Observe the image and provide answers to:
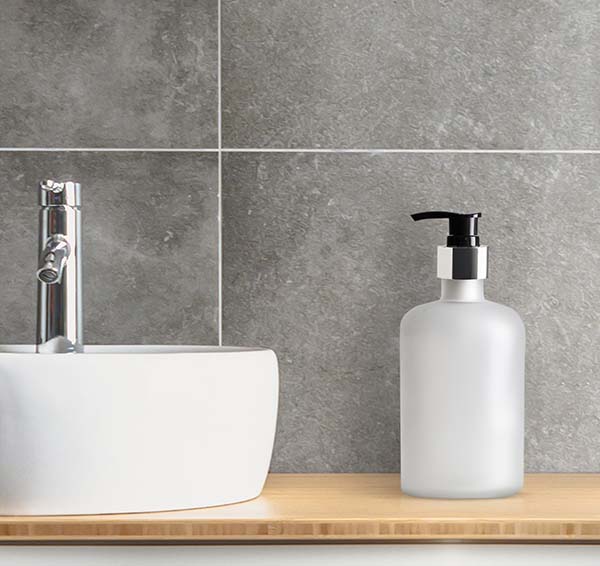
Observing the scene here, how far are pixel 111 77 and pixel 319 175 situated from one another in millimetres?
256

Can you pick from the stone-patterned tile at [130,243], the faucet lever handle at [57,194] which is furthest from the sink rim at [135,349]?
the faucet lever handle at [57,194]

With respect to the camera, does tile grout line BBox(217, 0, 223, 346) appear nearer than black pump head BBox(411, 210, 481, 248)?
No

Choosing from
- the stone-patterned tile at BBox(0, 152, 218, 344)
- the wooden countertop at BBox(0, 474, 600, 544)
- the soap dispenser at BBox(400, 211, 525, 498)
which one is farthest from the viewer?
the stone-patterned tile at BBox(0, 152, 218, 344)

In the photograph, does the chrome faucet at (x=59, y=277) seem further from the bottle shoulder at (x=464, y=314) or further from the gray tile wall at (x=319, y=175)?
the bottle shoulder at (x=464, y=314)

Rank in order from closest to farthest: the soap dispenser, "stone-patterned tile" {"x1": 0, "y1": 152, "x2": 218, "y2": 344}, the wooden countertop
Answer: the wooden countertop, the soap dispenser, "stone-patterned tile" {"x1": 0, "y1": 152, "x2": 218, "y2": 344}

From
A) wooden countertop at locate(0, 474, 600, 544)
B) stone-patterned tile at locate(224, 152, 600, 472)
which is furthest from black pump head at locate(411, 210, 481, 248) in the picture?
wooden countertop at locate(0, 474, 600, 544)

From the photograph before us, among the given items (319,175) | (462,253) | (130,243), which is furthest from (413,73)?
(130,243)

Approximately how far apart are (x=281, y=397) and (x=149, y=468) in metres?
0.29

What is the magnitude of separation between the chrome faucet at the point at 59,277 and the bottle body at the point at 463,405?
0.33m

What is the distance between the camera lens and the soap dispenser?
911 millimetres

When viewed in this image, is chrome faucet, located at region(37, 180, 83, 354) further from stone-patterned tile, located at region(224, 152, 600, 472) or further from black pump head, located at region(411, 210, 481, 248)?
black pump head, located at region(411, 210, 481, 248)

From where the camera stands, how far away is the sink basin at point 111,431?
2.61 ft

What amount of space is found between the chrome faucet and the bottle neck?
14.2 inches

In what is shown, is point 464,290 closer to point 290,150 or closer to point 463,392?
point 463,392
